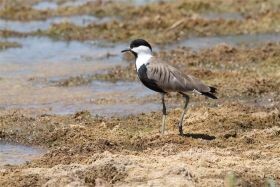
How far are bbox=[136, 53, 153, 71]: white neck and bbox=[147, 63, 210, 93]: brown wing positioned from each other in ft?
0.48

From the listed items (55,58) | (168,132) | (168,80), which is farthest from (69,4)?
(168,80)

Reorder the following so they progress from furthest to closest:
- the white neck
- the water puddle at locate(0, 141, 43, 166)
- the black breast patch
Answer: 1. the white neck
2. the black breast patch
3. the water puddle at locate(0, 141, 43, 166)

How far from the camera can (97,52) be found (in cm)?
1922

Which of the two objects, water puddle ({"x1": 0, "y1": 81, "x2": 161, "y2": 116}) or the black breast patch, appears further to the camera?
water puddle ({"x1": 0, "y1": 81, "x2": 161, "y2": 116})

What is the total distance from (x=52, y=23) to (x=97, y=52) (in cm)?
428

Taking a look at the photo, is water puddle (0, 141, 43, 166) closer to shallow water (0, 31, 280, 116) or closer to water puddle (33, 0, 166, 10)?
shallow water (0, 31, 280, 116)

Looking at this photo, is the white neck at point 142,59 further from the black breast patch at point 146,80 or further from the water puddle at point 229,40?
the water puddle at point 229,40

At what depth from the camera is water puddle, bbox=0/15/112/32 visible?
22969 millimetres

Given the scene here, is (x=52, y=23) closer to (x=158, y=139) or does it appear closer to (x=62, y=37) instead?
(x=62, y=37)

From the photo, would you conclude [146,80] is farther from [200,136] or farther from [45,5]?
[45,5]

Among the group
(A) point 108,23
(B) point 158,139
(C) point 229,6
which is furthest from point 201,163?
(C) point 229,6

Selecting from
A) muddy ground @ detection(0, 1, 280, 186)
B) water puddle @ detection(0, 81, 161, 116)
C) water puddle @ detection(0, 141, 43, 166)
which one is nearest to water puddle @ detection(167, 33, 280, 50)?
muddy ground @ detection(0, 1, 280, 186)

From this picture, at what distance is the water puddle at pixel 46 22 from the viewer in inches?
904

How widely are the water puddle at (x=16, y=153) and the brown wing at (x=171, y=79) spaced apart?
1867mm
